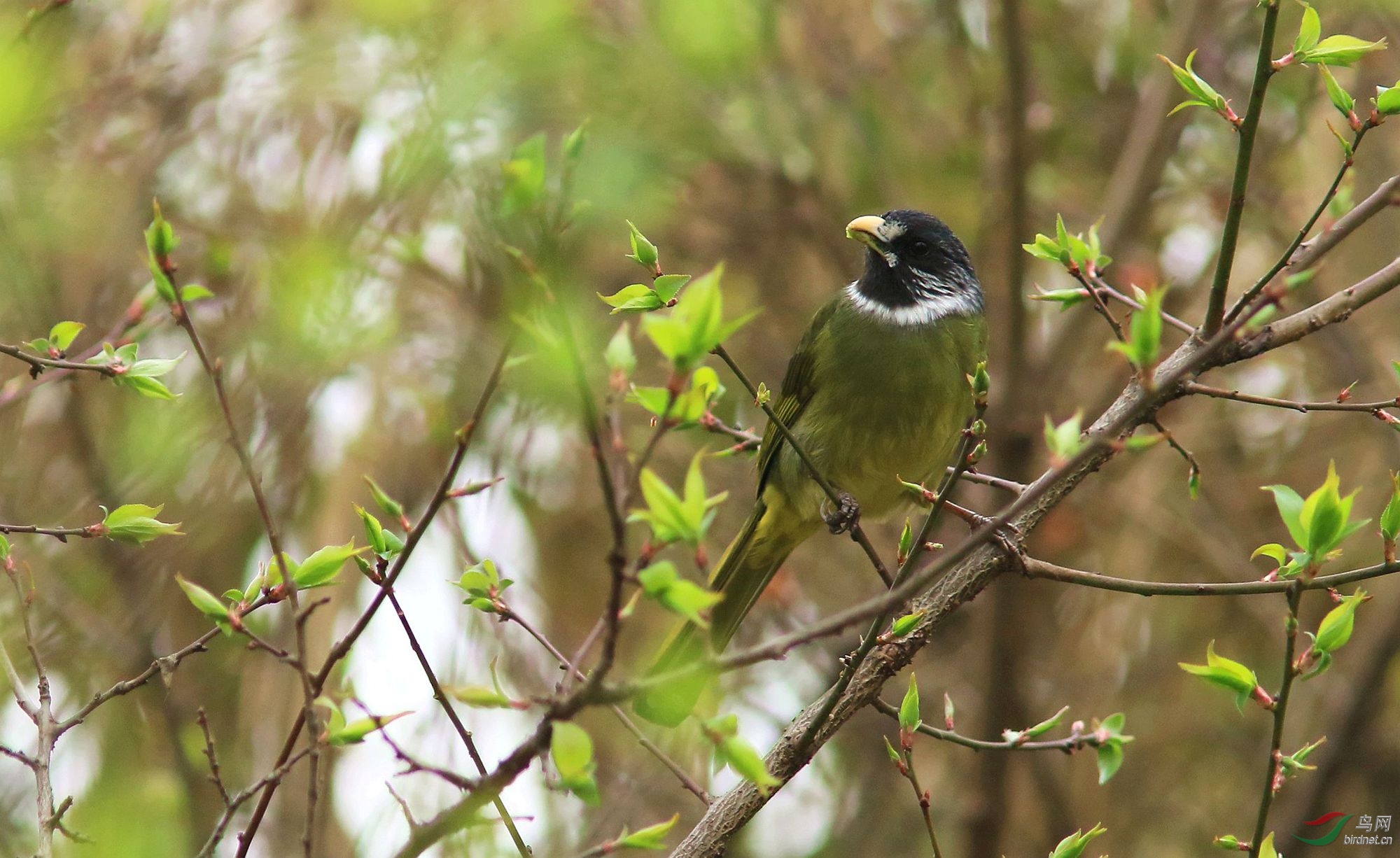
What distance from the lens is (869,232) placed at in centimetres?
434

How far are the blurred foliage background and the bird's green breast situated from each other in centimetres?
67

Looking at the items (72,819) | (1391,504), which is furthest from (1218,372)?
(72,819)

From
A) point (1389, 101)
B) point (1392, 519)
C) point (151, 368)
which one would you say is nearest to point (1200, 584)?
point (1392, 519)

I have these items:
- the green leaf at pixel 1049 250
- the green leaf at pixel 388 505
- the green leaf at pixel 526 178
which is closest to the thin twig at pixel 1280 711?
the green leaf at pixel 1049 250

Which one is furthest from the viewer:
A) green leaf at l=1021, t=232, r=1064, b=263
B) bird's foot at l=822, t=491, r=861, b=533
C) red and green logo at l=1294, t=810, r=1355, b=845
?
red and green logo at l=1294, t=810, r=1355, b=845

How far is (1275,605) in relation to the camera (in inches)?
231

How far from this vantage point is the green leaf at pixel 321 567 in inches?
81.0

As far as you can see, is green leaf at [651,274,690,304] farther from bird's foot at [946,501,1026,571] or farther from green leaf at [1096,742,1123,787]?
green leaf at [1096,742,1123,787]

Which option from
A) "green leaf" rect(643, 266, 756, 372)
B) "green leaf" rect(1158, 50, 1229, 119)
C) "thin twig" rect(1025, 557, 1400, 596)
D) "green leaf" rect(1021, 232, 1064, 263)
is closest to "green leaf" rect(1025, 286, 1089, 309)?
"green leaf" rect(1021, 232, 1064, 263)

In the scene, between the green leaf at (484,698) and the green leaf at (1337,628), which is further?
the green leaf at (1337,628)

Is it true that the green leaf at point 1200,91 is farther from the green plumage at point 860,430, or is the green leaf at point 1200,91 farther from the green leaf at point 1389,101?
the green plumage at point 860,430

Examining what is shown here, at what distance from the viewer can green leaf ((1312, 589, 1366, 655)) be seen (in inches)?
83.7

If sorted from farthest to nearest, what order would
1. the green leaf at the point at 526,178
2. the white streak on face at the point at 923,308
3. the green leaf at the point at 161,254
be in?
1. the white streak on face at the point at 923,308
2. the green leaf at the point at 161,254
3. the green leaf at the point at 526,178

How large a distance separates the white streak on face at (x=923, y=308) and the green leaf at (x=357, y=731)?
2682 mm
